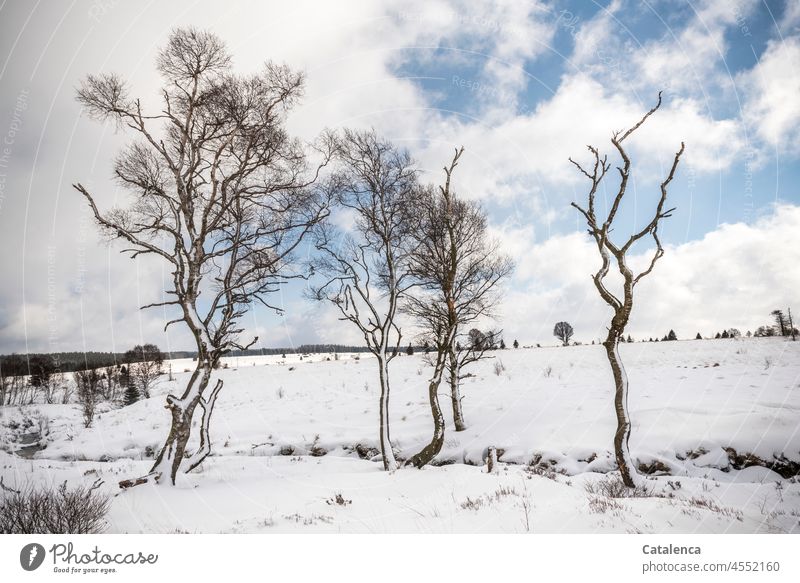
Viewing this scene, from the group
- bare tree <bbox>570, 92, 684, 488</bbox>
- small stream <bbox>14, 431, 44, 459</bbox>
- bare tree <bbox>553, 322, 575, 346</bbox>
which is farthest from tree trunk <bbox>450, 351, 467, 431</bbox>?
bare tree <bbox>553, 322, 575, 346</bbox>

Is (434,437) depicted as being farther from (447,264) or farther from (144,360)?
(144,360)

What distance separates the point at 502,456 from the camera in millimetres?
10414

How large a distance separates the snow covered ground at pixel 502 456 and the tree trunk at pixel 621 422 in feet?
1.33

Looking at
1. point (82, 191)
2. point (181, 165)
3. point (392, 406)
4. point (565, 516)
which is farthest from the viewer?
point (392, 406)

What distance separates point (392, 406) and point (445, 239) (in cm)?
1020

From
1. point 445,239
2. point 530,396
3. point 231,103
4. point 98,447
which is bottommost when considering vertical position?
point 98,447

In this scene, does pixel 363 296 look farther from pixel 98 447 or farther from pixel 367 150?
pixel 98 447

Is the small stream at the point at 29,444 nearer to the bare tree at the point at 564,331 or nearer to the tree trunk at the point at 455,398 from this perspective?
the tree trunk at the point at 455,398

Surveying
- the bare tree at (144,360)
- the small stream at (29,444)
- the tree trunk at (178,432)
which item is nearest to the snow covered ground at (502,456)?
the small stream at (29,444)

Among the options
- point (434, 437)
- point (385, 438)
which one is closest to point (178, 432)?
point (385, 438)

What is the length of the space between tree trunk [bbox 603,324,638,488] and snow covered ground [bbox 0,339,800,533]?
1.33 feet

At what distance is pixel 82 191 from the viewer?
750 cm

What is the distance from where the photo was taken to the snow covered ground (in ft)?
15.8
